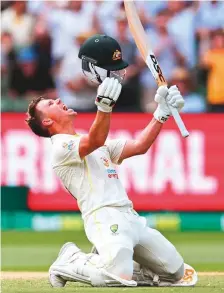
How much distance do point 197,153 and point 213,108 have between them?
596 mm

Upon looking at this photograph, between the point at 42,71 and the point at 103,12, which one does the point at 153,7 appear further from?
the point at 42,71

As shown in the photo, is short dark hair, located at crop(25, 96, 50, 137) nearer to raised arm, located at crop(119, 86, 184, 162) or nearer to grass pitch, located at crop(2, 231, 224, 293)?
raised arm, located at crop(119, 86, 184, 162)

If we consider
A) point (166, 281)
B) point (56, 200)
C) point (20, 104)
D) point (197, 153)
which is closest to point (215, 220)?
point (197, 153)

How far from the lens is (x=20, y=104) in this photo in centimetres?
1245

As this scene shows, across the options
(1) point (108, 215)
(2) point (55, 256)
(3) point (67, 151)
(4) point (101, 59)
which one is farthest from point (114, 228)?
(2) point (55, 256)

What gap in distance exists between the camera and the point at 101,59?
6133 mm

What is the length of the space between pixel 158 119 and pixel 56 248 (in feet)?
12.4

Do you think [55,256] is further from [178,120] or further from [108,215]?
[178,120]

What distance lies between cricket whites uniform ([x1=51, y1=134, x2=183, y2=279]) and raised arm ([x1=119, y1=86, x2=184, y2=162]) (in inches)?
7.3

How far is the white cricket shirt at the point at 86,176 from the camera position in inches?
246

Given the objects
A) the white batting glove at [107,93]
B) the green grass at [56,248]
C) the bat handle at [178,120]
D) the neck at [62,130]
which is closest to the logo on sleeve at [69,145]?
the neck at [62,130]

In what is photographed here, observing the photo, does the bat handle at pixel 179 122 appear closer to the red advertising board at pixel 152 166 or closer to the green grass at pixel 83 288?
the green grass at pixel 83 288

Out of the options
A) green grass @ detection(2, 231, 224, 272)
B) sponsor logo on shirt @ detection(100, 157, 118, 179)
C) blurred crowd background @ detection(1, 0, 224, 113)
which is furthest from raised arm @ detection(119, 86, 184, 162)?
blurred crowd background @ detection(1, 0, 224, 113)

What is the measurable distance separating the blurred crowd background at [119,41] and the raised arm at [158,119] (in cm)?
579
